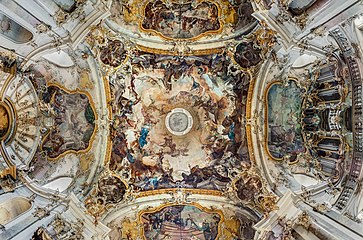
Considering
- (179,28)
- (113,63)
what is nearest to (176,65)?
(179,28)

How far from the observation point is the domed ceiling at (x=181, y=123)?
11312 millimetres

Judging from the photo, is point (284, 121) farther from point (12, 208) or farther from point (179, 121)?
point (12, 208)

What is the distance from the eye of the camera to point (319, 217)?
11125 millimetres

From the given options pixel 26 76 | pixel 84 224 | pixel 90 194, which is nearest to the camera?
pixel 26 76

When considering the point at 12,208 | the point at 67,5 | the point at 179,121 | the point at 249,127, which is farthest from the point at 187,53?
the point at 12,208

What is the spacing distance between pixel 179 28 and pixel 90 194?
7.15 metres

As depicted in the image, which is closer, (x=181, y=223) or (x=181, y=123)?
(x=181, y=223)

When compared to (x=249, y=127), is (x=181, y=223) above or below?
below

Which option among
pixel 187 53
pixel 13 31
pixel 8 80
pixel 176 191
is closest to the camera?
pixel 8 80

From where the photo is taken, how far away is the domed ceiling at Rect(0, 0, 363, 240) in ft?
37.1

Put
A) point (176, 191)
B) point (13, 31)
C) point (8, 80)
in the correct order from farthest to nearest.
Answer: point (176, 191) → point (13, 31) → point (8, 80)

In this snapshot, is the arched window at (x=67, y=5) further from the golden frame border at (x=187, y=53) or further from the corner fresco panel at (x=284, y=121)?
the corner fresco panel at (x=284, y=121)

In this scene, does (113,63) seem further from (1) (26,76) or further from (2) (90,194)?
(2) (90,194)

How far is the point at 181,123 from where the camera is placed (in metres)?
16.4
